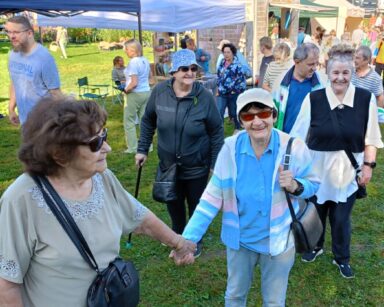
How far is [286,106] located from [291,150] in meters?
1.87

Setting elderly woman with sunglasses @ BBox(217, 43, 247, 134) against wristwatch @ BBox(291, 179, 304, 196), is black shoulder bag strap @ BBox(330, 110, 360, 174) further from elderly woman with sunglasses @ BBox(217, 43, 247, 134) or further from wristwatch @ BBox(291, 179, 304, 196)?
elderly woman with sunglasses @ BBox(217, 43, 247, 134)

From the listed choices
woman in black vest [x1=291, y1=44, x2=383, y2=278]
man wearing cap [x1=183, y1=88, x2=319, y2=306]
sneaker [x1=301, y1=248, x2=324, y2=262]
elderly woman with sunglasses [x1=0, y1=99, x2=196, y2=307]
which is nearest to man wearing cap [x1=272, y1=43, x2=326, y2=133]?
woman in black vest [x1=291, y1=44, x2=383, y2=278]

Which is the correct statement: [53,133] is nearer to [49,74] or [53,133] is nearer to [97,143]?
[97,143]

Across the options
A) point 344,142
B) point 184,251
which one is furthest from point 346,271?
point 184,251

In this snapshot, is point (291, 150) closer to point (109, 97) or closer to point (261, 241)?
point (261, 241)

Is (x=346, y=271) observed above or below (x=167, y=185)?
below

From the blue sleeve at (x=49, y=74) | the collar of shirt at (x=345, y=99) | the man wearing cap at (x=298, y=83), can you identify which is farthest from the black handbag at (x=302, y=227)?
the blue sleeve at (x=49, y=74)

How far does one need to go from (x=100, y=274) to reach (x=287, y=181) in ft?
3.47

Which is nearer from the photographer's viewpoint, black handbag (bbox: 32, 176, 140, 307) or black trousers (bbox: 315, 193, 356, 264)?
black handbag (bbox: 32, 176, 140, 307)

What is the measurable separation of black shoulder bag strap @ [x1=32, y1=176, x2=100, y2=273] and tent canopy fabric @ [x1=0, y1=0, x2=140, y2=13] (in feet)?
13.4

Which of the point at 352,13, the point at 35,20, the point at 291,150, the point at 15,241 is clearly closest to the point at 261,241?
the point at 291,150

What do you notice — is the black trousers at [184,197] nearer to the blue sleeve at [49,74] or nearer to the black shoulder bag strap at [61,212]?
the blue sleeve at [49,74]

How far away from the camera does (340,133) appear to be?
324 cm

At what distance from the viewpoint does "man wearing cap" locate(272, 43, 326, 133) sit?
13.1 feet
